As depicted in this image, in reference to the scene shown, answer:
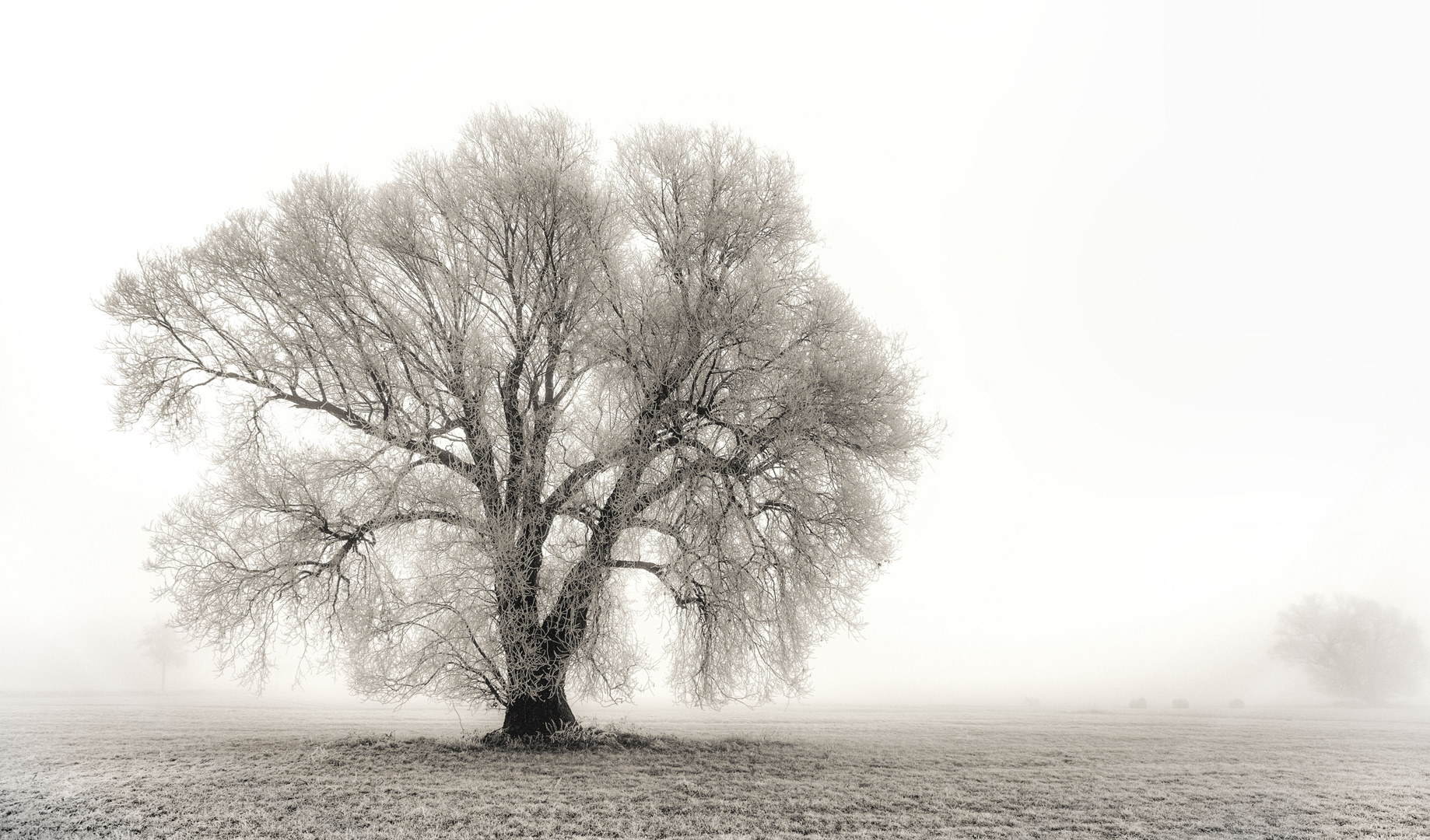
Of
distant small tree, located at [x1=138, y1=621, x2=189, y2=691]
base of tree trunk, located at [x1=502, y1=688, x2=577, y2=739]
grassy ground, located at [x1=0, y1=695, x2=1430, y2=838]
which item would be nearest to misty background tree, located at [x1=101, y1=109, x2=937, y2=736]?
base of tree trunk, located at [x1=502, y1=688, x2=577, y2=739]

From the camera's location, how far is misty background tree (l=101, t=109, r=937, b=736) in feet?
48.1

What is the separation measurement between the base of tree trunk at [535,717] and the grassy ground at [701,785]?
763mm

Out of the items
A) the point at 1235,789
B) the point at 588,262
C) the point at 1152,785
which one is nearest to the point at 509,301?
the point at 588,262

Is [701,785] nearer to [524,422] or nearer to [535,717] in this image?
[535,717]

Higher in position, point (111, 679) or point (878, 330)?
point (878, 330)

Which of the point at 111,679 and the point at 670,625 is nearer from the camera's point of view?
the point at 670,625

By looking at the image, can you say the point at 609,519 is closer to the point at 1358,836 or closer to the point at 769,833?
the point at 769,833

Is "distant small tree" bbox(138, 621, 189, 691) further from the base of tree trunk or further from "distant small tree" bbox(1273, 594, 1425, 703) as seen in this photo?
"distant small tree" bbox(1273, 594, 1425, 703)

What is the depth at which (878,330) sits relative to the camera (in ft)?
53.2

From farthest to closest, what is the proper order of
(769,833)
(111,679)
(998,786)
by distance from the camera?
(111,679), (998,786), (769,833)

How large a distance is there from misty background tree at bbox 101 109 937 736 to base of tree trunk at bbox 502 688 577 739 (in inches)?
2.9

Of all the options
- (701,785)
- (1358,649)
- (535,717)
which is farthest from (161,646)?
(1358,649)

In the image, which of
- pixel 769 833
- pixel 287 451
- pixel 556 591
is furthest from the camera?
pixel 287 451

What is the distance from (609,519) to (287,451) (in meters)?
7.01
